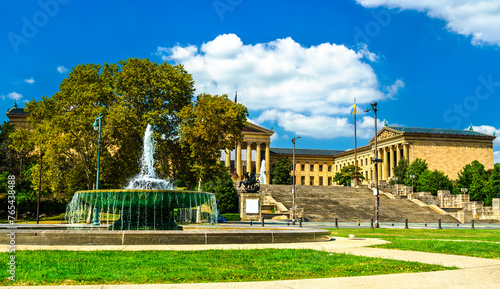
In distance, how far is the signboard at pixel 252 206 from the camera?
46719 mm

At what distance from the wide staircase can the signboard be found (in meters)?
5.51

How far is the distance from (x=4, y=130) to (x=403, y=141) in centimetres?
7959

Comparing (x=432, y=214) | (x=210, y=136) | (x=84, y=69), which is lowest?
(x=432, y=214)

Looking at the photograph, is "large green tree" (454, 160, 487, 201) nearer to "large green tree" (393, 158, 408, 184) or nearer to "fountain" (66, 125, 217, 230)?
"large green tree" (393, 158, 408, 184)

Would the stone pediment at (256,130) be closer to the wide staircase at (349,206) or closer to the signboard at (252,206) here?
the wide staircase at (349,206)

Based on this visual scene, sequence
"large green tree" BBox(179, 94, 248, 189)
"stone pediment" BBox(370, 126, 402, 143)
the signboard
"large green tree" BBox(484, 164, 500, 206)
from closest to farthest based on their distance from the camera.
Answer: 1. "large green tree" BBox(179, 94, 248, 189)
2. the signboard
3. "large green tree" BBox(484, 164, 500, 206)
4. "stone pediment" BBox(370, 126, 402, 143)

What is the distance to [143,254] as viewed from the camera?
1046 centimetres

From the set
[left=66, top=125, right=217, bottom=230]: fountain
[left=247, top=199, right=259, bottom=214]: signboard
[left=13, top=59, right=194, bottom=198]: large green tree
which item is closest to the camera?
[left=66, top=125, right=217, bottom=230]: fountain

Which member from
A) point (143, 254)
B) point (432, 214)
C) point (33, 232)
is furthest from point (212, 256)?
point (432, 214)

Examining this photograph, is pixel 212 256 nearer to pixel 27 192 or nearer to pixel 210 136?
pixel 210 136

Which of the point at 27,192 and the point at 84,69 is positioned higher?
the point at 84,69

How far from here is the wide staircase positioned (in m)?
49.1

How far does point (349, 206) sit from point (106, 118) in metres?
31.9

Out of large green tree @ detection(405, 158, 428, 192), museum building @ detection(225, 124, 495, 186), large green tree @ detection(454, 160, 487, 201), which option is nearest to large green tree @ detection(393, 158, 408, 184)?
large green tree @ detection(405, 158, 428, 192)
